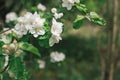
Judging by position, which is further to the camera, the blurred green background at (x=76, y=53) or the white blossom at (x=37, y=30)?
the blurred green background at (x=76, y=53)

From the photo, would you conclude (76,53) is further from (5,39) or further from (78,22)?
(78,22)

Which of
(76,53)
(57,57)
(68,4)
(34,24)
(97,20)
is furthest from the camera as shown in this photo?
(76,53)

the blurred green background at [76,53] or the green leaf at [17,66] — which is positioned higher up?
the green leaf at [17,66]

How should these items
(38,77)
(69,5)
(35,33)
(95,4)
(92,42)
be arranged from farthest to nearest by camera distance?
(92,42), (38,77), (95,4), (69,5), (35,33)

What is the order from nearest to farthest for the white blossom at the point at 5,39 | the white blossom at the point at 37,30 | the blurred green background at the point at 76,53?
the white blossom at the point at 37,30 < the white blossom at the point at 5,39 < the blurred green background at the point at 76,53

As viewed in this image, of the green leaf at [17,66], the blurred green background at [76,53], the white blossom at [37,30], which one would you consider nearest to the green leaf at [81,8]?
the white blossom at [37,30]

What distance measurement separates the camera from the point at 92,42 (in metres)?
8.75

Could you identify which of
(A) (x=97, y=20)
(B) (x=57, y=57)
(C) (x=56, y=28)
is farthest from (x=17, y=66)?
(B) (x=57, y=57)

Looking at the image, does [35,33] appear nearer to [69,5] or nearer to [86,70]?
[69,5]

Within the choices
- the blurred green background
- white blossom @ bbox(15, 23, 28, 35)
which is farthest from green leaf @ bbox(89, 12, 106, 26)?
the blurred green background

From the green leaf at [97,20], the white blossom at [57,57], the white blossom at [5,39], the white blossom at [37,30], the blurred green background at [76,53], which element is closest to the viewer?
the white blossom at [37,30]

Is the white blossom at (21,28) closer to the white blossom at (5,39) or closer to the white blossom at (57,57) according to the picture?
the white blossom at (5,39)

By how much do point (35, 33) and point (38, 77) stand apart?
14.9 feet

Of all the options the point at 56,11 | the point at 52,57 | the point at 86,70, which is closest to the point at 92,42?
the point at 86,70
